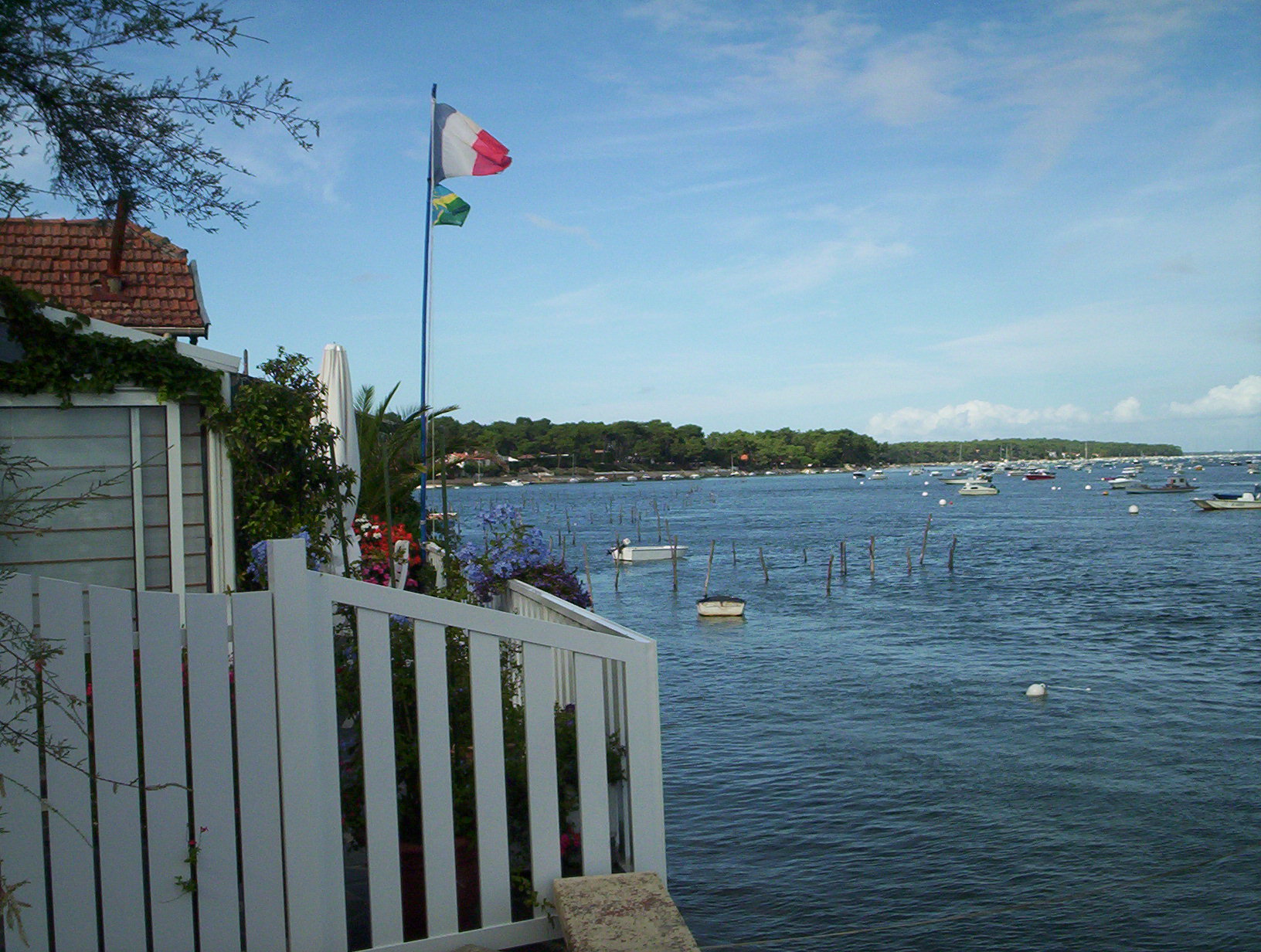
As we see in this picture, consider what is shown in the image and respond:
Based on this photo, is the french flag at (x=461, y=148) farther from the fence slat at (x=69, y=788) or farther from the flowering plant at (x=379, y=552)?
the fence slat at (x=69, y=788)

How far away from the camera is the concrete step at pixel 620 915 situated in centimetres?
322

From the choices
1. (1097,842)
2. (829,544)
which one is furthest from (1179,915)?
(829,544)

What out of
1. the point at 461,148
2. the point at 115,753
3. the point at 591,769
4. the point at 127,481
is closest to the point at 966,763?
the point at 461,148

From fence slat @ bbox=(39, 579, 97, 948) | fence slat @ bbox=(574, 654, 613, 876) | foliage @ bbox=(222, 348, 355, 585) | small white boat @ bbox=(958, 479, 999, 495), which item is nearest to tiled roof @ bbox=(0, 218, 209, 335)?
foliage @ bbox=(222, 348, 355, 585)

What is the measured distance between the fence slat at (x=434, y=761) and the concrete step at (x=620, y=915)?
1.42 ft

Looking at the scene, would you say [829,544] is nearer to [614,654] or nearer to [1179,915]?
[1179,915]

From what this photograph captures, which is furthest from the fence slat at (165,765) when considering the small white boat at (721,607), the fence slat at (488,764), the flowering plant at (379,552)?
the small white boat at (721,607)

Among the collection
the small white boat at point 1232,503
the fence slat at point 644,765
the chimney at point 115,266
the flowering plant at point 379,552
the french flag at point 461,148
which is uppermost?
the french flag at point 461,148

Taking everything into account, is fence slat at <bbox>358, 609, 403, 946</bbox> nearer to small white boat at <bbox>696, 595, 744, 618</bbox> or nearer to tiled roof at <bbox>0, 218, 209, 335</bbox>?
tiled roof at <bbox>0, 218, 209, 335</bbox>

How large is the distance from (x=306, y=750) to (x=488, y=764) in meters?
0.64

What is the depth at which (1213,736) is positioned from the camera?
16250 millimetres

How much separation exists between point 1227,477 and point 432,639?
175779 mm

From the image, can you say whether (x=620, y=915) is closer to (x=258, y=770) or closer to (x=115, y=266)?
(x=258, y=770)

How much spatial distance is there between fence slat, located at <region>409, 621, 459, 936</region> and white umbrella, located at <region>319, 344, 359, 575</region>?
5.57m
